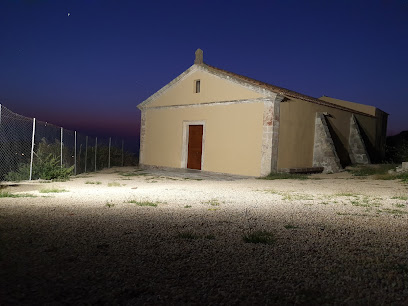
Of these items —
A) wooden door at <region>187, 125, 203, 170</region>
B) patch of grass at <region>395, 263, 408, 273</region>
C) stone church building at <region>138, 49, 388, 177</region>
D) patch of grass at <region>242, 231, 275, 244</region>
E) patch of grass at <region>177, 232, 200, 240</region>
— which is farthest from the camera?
wooden door at <region>187, 125, 203, 170</region>

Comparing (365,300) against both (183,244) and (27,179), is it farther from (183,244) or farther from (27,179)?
(27,179)

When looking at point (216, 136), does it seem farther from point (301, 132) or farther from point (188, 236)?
point (188, 236)

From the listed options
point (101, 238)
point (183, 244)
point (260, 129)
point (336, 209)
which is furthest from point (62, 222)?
point (260, 129)

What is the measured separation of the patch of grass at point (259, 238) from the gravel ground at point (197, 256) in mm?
83

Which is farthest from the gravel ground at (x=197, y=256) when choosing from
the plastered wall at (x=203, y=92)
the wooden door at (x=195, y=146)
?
the wooden door at (x=195, y=146)

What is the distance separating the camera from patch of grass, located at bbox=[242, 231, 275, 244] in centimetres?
384

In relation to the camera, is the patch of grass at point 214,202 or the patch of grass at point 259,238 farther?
the patch of grass at point 214,202

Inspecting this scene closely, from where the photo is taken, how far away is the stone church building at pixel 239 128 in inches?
553

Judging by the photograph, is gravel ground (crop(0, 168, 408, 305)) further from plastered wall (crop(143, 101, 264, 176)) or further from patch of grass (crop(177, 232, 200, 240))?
plastered wall (crop(143, 101, 264, 176))

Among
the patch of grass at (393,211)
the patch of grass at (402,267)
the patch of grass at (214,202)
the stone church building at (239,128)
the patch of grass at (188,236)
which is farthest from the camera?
the stone church building at (239,128)

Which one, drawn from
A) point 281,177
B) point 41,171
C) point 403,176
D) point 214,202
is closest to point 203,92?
point 281,177

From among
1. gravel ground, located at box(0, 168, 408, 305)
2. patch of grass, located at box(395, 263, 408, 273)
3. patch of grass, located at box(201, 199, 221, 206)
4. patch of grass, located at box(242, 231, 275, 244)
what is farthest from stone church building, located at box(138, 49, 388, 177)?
patch of grass, located at box(395, 263, 408, 273)

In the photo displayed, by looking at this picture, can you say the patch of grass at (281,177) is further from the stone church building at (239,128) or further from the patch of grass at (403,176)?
the patch of grass at (403,176)

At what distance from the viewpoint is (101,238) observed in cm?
387
